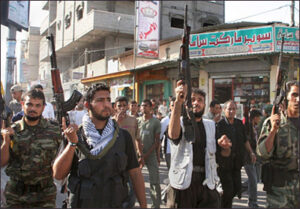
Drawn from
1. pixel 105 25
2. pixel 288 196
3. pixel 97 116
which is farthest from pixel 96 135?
pixel 105 25

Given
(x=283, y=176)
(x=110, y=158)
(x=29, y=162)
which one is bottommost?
(x=283, y=176)

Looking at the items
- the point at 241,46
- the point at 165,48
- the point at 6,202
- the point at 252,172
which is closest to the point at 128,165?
the point at 6,202

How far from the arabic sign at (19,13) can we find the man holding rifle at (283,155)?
2.40 meters

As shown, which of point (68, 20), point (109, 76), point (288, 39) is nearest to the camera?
point (288, 39)

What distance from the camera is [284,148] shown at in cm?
263

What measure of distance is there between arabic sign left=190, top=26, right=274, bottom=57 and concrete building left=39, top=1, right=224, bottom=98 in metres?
7.52

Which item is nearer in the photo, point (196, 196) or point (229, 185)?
point (196, 196)

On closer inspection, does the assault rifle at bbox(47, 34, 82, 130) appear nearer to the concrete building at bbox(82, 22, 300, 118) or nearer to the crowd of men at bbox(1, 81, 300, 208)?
the crowd of men at bbox(1, 81, 300, 208)

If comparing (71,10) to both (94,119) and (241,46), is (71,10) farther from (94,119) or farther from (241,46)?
(94,119)

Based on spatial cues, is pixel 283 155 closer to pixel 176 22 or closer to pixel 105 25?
pixel 105 25

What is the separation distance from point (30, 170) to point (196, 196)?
5.22 feet

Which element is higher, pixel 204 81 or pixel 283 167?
pixel 204 81

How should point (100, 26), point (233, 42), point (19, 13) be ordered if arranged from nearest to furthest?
1. point (19, 13)
2. point (233, 42)
3. point (100, 26)

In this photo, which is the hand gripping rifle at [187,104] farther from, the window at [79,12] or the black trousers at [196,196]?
the window at [79,12]
